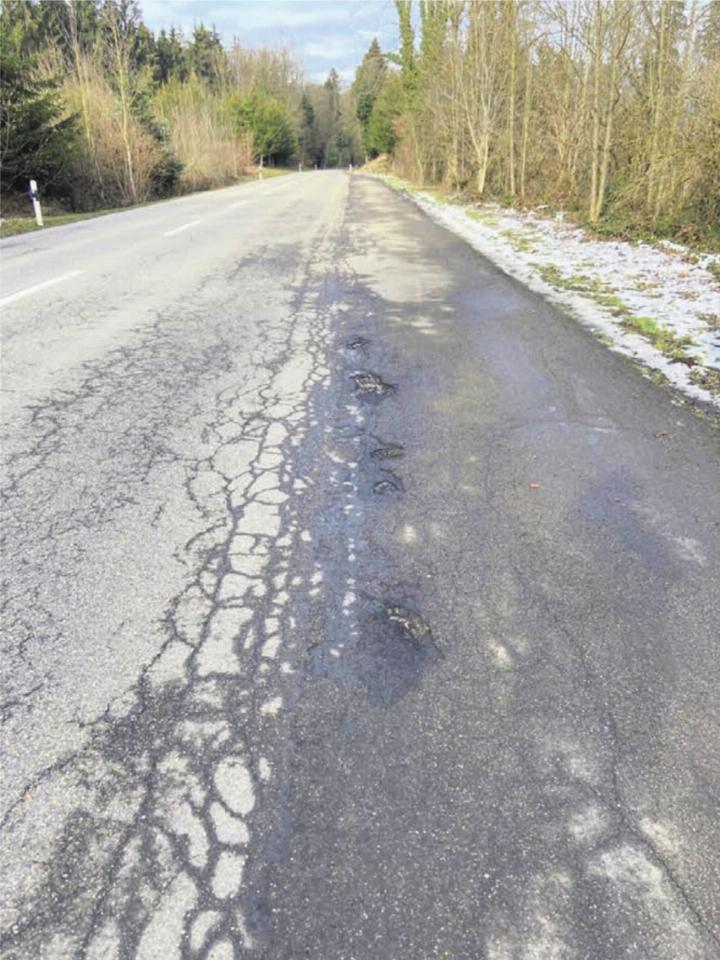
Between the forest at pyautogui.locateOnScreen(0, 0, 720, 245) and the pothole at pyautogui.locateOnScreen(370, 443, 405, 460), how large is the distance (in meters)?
8.80

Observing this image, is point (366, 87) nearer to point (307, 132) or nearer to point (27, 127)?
point (307, 132)

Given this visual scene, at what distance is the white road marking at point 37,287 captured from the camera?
6855mm

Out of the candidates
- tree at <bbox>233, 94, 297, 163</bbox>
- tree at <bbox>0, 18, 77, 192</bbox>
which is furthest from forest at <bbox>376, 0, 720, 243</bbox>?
tree at <bbox>233, 94, 297, 163</bbox>

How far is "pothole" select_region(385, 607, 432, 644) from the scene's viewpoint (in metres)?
2.25

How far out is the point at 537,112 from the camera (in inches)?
680

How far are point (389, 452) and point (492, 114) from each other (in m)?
20.2

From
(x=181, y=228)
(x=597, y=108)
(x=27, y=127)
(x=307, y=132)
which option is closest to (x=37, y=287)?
(x=181, y=228)

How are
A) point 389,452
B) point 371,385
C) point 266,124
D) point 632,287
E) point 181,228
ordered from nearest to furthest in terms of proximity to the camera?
point 389,452
point 371,385
point 632,287
point 181,228
point 266,124

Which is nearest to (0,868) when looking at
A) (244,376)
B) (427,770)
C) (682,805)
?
(427,770)

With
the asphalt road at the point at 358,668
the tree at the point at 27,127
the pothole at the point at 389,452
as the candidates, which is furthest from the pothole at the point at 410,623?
the tree at the point at 27,127

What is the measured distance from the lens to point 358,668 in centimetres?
211

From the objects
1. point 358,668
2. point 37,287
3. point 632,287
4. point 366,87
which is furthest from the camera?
point 366,87

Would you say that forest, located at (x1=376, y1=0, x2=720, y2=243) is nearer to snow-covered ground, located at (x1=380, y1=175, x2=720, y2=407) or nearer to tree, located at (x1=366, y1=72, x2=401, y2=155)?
snow-covered ground, located at (x1=380, y1=175, x2=720, y2=407)

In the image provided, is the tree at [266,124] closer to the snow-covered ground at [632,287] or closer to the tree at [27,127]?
the tree at [27,127]
